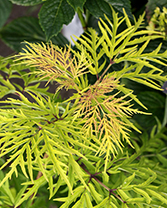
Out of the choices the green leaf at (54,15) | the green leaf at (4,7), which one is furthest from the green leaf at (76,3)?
the green leaf at (4,7)

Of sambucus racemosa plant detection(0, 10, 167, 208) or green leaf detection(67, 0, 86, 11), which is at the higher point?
green leaf detection(67, 0, 86, 11)

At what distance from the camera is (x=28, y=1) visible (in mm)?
379

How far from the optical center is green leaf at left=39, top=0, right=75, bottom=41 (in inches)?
14.5

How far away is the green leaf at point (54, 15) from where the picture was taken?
368 millimetres

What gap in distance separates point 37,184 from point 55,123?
0.11m

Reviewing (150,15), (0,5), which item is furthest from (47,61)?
(0,5)

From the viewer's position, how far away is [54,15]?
38 cm

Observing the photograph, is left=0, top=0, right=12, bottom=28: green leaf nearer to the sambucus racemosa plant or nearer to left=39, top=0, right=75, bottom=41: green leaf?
left=39, top=0, right=75, bottom=41: green leaf

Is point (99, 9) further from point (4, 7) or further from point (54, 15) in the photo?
point (4, 7)

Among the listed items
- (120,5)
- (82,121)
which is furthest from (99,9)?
(82,121)

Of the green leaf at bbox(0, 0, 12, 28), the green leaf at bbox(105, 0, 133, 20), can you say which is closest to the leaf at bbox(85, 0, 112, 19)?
the green leaf at bbox(105, 0, 133, 20)

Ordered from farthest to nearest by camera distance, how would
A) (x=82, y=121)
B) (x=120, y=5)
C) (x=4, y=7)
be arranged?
(x=4, y=7) < (x=120, y=5) < (x=82, y=121)

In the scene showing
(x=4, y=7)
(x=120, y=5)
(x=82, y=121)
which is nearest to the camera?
(x=82, y=121)

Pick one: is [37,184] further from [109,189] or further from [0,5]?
[0,5]
